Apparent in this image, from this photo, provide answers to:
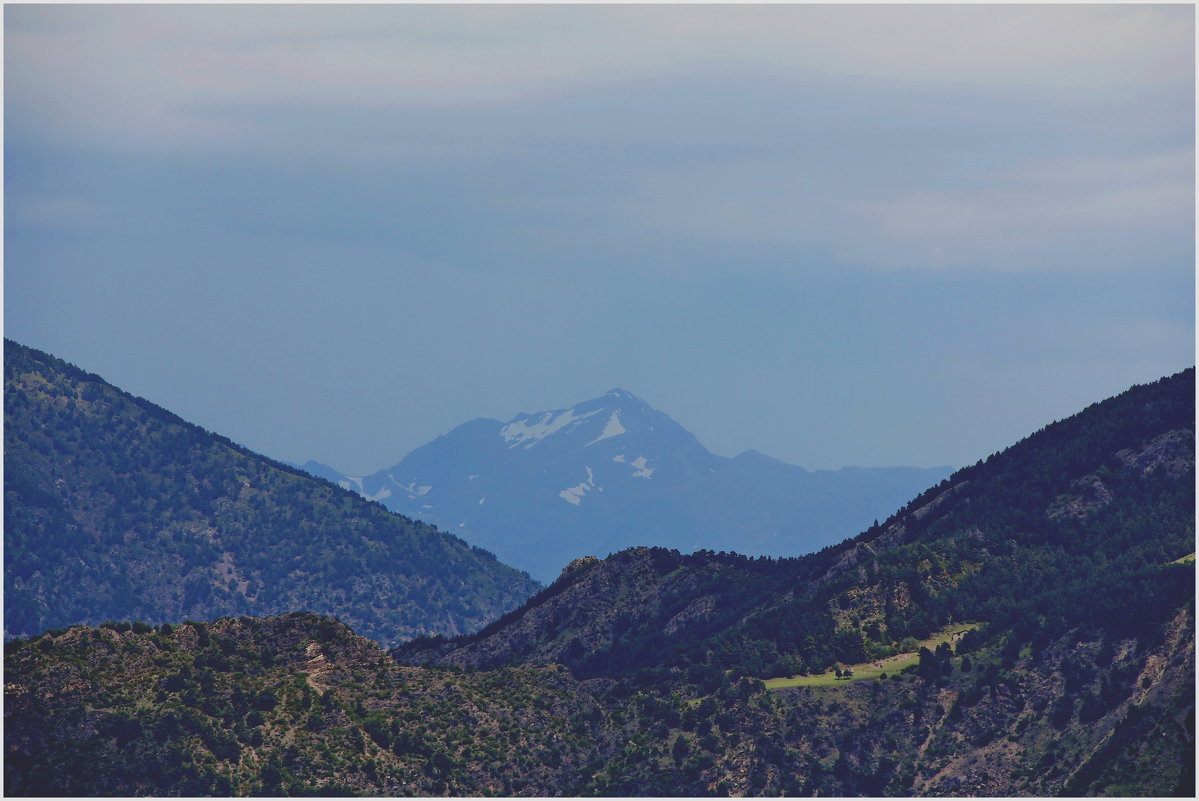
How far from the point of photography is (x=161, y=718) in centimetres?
19800

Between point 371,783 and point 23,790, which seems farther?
point 371,783

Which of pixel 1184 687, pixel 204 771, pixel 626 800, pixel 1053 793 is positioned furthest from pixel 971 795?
pixel 204 771

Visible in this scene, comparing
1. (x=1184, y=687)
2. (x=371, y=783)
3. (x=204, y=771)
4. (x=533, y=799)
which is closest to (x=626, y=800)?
(x=533, y=799)

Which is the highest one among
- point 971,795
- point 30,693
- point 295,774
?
point 30,693

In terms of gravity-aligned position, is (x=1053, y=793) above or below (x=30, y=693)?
below

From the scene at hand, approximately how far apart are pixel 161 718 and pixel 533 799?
45.8 m

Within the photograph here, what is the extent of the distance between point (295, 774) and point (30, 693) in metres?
32.8

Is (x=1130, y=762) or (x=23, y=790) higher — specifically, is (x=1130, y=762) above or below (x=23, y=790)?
below

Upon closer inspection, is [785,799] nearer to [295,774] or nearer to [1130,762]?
[1130,762]

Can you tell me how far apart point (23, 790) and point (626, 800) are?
2651 inches

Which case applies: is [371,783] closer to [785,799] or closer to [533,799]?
[533,799]

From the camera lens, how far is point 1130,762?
600 ft

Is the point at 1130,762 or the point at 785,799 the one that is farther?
the point at 785,799

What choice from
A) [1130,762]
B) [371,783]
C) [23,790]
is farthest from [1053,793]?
[23,790]
